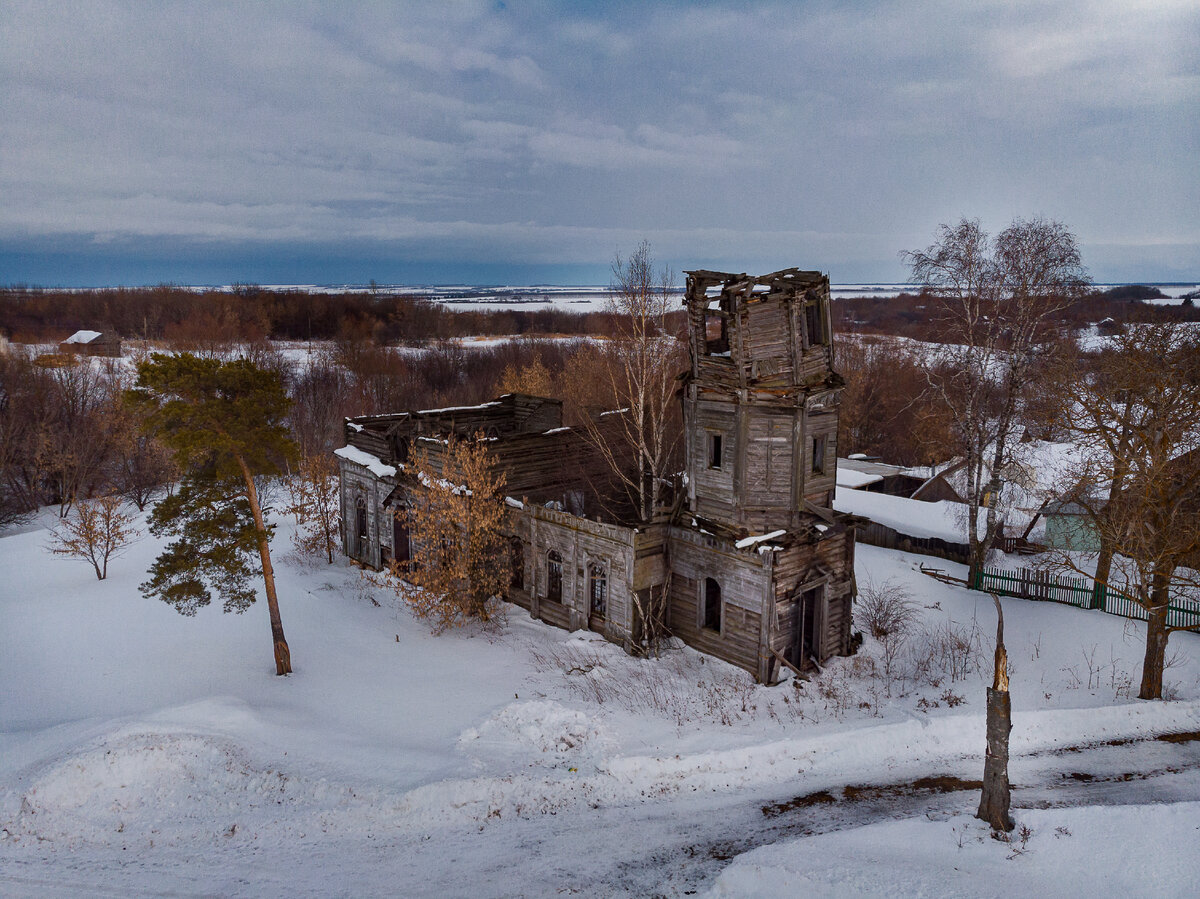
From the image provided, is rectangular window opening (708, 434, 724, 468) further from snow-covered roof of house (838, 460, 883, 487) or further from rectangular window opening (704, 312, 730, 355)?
snow-covered roof of house (838, 460, 883, 487)

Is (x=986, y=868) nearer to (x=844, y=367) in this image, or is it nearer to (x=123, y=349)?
(x=844, y=367)

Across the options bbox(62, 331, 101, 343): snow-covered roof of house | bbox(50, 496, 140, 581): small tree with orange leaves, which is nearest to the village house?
bbox(62, 331, 101, 343): snow-covered roof of house

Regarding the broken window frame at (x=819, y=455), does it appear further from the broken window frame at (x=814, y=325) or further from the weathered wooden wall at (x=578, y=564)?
the weathered wooden wall at (x=578, y=564)

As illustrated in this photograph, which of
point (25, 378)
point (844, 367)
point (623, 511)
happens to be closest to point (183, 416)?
point (623, 511)

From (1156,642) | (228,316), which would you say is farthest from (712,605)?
(228,316)

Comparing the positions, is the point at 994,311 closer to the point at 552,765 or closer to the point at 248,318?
the point at 552,765
